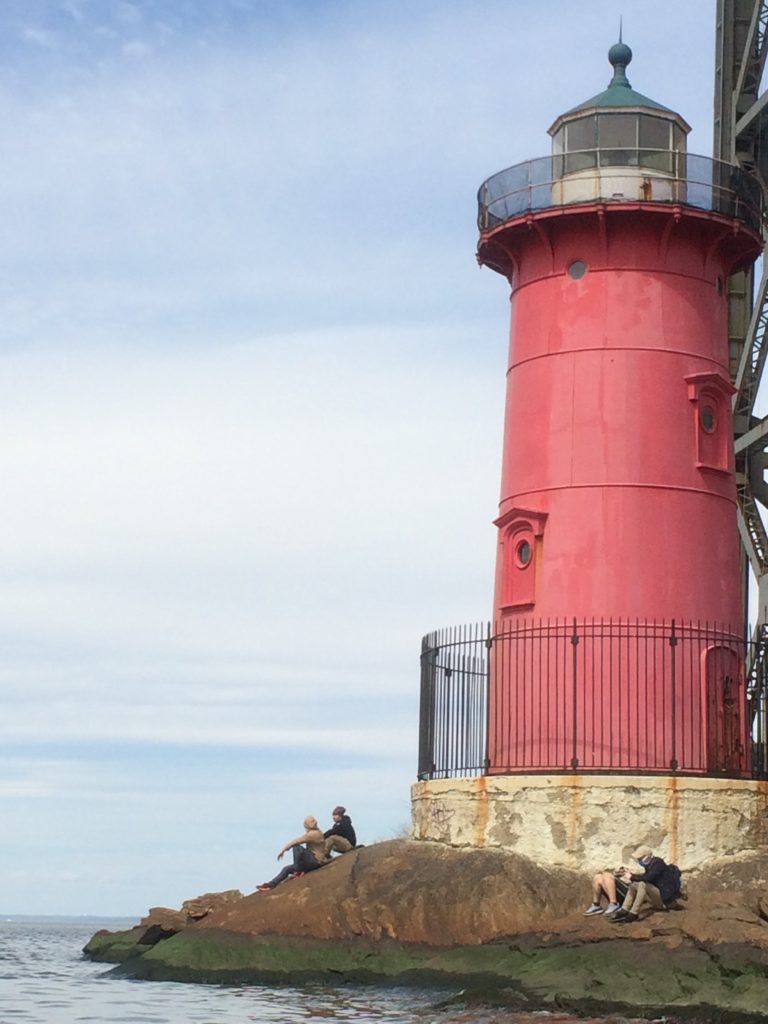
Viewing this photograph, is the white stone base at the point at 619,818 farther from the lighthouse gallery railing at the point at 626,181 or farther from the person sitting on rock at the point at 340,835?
the lighthouse gallery railing at the point at 626,181

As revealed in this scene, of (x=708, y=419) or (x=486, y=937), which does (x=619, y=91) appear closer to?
(x=708, y=419)

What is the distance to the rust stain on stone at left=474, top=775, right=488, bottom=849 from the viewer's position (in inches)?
929

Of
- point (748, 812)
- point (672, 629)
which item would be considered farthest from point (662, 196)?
point (748, 812)

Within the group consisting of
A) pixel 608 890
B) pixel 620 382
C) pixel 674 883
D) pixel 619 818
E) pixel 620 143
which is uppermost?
pixel 620 143

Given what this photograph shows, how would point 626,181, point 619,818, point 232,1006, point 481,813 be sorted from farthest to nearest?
point 626,181 < point 481,813 < point 619,818 < point 232,1006

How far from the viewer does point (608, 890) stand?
21625 mm

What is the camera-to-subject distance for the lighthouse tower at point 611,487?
24.3m

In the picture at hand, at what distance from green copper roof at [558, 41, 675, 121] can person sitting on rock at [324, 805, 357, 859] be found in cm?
1118

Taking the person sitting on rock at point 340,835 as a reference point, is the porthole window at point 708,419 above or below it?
above

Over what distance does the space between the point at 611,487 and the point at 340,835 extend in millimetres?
6561

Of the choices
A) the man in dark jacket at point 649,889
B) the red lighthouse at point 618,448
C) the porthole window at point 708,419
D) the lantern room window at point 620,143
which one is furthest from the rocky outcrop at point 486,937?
the lantern room window at point 620,143

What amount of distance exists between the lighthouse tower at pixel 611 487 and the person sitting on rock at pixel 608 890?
1.81 m

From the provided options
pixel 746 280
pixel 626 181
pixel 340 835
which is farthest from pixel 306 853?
pixel 746 280

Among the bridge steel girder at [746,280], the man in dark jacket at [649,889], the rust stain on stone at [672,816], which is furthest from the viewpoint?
the bridge steel girder at [746,280]
